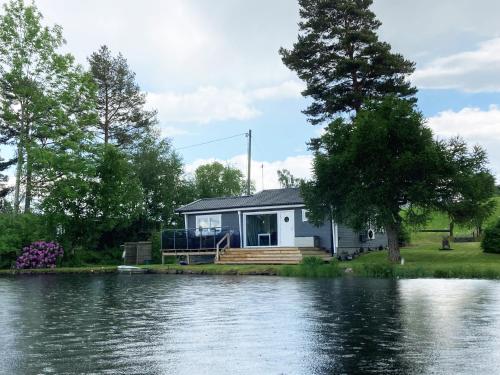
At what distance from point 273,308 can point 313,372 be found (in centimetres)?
693

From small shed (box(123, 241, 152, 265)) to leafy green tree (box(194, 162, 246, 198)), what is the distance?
67.9 ft

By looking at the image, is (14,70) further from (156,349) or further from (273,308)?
(156,349)

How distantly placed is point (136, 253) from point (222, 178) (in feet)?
123

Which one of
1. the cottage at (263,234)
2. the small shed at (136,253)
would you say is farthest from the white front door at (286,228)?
the small shed at (136,253)

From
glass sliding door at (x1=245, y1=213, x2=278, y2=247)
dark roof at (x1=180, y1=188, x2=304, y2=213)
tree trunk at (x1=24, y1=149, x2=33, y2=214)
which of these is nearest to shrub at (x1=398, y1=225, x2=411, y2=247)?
dark roof at (x1=180, y1=188, x2=304, y2=213)

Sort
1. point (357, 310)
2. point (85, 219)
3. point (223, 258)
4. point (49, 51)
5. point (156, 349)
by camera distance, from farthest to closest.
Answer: point (49, 51)
point (85, 219)
point (223, 258)
point (357, 310)
point (156, 349)

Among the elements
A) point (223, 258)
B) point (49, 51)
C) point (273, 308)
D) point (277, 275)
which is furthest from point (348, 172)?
point (49, 51)

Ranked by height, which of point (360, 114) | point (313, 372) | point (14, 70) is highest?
point (14, 70)

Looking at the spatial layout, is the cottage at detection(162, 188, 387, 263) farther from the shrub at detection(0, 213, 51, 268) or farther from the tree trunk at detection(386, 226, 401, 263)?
the shrub at detection(0, 213, 51, 268)

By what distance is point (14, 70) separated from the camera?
41.4m

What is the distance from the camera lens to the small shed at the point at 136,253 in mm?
39625

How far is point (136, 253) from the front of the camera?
132 feet

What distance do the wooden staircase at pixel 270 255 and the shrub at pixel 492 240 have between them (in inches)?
333

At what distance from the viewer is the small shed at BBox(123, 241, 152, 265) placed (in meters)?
39.6
